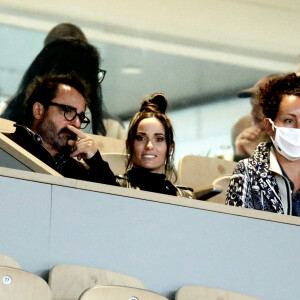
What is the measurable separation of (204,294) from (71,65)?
2599mm

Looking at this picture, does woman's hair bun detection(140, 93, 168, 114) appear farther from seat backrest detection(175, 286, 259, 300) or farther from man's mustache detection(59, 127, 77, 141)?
seat backrest detection(175, 286, 259, 300)

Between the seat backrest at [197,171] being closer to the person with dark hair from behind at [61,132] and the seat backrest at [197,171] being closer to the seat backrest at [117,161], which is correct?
the seat backrest at [117,161]

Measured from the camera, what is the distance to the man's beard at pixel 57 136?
3.64 meters

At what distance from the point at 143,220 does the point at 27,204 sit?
0.38 meters

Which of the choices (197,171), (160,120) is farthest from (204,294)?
(197,171)

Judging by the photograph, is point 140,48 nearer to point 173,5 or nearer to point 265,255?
point 173,5

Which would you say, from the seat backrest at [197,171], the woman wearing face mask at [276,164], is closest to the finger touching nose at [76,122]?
the woman wearing face mask at [276,164]

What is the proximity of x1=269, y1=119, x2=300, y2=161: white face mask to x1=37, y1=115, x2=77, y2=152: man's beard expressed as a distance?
800 mm

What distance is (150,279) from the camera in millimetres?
2842

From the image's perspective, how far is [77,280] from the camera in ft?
8.51

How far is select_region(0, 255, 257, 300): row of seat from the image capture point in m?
2.38

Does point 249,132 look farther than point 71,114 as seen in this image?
Yes

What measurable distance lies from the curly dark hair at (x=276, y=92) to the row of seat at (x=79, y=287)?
100cm

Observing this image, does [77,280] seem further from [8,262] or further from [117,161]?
[117,161]
